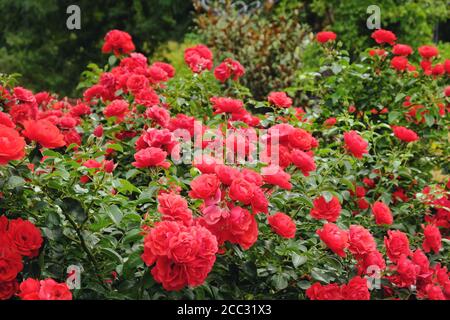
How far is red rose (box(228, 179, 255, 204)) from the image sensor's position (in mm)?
1451

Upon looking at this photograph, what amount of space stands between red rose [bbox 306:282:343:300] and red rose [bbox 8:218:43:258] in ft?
2.43

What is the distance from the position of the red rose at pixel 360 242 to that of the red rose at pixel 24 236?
86 cm

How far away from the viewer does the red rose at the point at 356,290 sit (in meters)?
1.63

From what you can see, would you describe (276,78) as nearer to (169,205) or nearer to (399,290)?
(399,290)

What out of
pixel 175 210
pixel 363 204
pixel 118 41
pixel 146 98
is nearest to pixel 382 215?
pixel 363 204

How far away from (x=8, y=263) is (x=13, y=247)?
40 millimetres

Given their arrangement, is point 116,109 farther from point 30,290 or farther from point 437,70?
point 437,70

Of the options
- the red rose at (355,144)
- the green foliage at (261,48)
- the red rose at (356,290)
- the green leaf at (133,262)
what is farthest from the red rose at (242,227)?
the green foliage at (261,48)

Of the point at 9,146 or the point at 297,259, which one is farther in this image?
the point at 297,259

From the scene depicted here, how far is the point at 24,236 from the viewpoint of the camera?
1.44 metres

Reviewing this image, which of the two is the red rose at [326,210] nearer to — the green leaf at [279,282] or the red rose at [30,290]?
the green leaf at [279,282]

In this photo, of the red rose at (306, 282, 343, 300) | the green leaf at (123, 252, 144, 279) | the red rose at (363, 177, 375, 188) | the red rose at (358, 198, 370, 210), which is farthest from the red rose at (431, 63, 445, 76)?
the green leaf at (123, 252, 144, 279)

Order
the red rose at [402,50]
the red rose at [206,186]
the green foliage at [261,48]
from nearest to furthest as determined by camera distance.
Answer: the red rose at [206,186] < the red rose at [402,50] < the green foliage at [261,48]

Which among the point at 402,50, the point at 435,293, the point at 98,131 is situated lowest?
the point at 435,293
